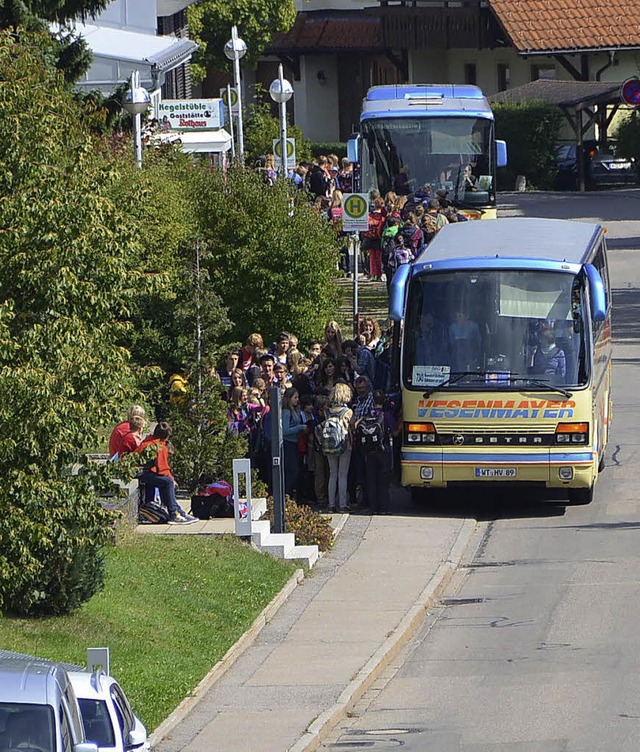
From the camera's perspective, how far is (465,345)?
2080 centimetres

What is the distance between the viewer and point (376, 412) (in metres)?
21.1

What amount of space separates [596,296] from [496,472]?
8.45ft

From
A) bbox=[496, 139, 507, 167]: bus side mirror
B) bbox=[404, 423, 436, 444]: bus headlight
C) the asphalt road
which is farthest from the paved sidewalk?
bbox=[496, 139, 507, 167]: bus side mirror

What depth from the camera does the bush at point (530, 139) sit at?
58.2 metres

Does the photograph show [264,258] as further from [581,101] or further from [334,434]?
[581,101]

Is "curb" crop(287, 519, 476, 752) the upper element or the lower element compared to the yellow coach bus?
lower

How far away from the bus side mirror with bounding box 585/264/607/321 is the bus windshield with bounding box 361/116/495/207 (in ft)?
55.5

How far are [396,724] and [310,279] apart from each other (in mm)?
15798

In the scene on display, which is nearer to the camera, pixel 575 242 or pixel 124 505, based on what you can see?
pixel 124 505

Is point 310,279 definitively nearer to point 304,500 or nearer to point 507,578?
point 304,500

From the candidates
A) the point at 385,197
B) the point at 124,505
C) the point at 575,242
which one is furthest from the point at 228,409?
the point at 385,197

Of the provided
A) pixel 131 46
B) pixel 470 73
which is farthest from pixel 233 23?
pixel 131 46

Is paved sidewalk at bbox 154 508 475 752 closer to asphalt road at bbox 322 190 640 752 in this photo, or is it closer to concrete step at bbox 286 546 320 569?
concrete step at bbox 286 546 320 569

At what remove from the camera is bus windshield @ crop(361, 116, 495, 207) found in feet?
124
